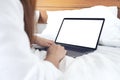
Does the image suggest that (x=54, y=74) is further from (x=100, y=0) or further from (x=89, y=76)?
(x=100, y=0)

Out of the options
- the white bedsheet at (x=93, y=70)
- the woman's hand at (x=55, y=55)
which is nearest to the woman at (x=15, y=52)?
the white bedsheet at (x=93, y=70)

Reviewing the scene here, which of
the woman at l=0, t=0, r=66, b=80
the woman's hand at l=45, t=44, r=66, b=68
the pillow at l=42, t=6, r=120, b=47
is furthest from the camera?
the pillow at l=42, t=6, r=120, b=47

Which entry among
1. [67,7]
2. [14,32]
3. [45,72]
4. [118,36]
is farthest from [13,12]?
[67,7]

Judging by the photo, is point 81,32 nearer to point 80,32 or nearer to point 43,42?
point 80,32

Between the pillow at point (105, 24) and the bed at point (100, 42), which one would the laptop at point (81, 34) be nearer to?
the bed at point (100, 42)

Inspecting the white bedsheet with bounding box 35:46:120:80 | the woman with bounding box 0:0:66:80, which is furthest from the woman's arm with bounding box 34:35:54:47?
the woman with bounding box 0:0:66:80

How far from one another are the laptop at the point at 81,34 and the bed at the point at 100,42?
0.23 ft

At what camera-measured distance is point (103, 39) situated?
150 cm

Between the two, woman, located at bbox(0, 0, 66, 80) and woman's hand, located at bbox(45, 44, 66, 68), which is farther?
woman's hand, located at bbox(45, 44, 66, 68)

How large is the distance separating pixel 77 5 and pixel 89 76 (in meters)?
1.49

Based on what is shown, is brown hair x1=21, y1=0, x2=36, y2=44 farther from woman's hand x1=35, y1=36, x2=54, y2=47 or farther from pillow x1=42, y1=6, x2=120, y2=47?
pillow x1=42, y1=6, x2=120, y2=47

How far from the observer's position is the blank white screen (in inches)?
51.2

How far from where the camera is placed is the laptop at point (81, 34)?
1.27 metres

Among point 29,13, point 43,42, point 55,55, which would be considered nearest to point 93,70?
point 55,55
